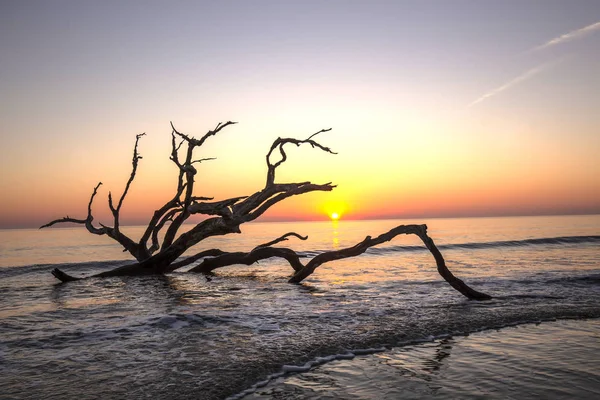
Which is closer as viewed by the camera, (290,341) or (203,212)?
(290,341)

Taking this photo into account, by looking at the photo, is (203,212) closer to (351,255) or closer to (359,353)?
(351,255)

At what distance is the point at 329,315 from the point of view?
Result: 340 inches

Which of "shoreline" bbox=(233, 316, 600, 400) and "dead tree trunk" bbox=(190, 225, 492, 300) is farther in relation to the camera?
"dead tree trunk" bbox=(190, 225, 492, 300)

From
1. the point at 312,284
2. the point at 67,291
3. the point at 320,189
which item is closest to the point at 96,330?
the point at 67,291

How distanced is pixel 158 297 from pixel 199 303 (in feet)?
5.45

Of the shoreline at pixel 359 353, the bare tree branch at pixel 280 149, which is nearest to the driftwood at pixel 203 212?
the bare tree branch at pixel 280 149

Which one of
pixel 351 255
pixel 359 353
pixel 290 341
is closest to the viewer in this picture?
pixel 359 353

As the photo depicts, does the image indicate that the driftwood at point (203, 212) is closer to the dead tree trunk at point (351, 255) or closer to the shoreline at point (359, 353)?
the dead tree trunk at point (351, 255)

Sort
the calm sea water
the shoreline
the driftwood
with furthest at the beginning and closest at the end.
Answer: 1. the driftwood
2. the shoreline
3. the calm sea water

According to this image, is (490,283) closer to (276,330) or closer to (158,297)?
(276,330)

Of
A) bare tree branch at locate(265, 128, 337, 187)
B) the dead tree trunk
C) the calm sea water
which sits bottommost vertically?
the calm sea water

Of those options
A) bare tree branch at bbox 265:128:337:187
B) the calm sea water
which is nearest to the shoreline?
the calm sea water

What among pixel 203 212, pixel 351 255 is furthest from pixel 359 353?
pixel 203 212

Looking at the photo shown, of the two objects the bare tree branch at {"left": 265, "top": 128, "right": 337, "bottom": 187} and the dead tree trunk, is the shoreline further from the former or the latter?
the bare tree branch at {"left": 265, "top": 128, "right": 337, "bottom": 187}
